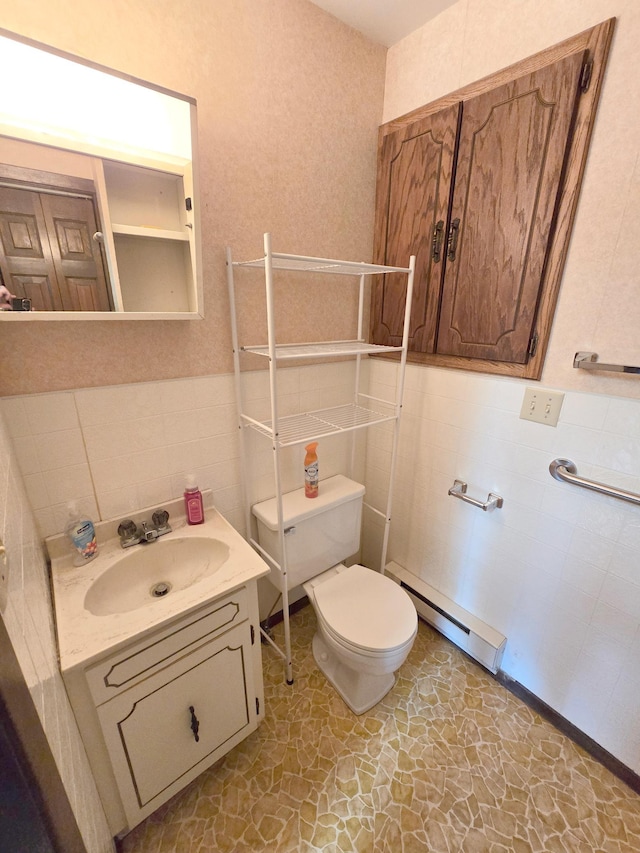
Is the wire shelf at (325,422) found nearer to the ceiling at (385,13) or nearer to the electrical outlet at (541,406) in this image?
the electrical outlet at (541,406)

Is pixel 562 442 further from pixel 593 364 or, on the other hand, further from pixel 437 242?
pixel 437 242

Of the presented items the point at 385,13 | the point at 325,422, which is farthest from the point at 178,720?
the point at 385,13

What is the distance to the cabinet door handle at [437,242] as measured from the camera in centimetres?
133

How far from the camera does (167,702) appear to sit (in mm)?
979

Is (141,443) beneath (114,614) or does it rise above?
above

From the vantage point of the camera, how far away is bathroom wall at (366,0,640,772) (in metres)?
0.97

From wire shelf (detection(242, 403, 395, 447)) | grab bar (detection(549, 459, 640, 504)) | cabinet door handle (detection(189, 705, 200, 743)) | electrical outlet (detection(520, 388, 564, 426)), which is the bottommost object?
cabinet door handle (detection(189, 705, 200, 743))

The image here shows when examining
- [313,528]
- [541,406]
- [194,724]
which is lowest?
[194,724]

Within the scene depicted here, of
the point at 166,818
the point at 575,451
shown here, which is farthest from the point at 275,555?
the point at 575,451

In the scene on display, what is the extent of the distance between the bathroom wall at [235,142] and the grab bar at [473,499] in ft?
2.83

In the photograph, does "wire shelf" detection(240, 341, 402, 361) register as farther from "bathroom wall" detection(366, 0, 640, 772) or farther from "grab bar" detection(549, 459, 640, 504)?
"grab bar" detection(549, 459, 640, 504)

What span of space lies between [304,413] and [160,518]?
701 millimetres

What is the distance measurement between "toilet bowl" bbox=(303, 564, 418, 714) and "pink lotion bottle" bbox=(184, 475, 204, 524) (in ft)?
1.86

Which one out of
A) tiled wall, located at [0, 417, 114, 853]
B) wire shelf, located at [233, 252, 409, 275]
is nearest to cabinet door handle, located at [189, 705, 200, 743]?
tiled wall, located at [0, 417, 114, 853]
